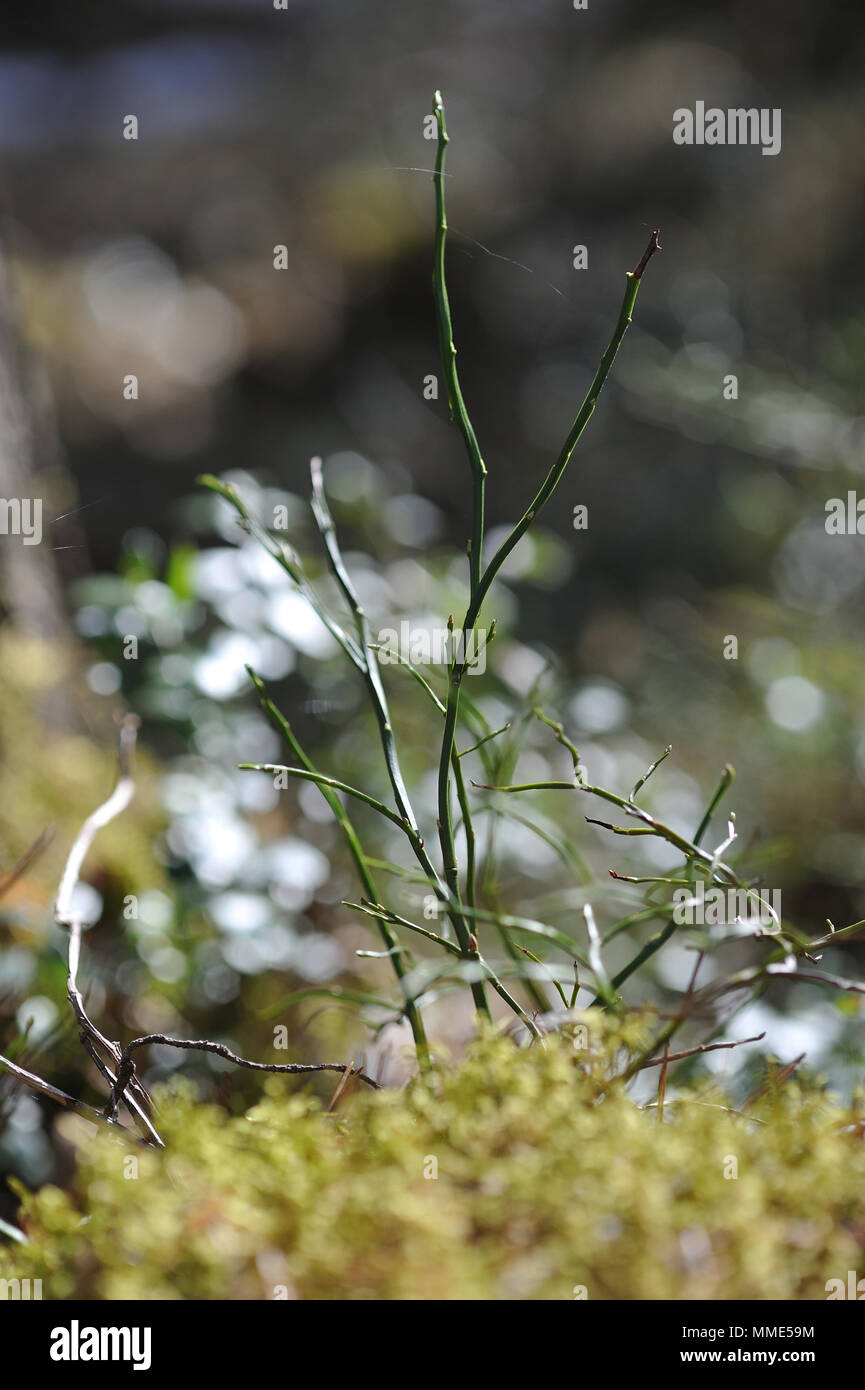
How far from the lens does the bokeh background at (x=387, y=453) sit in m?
0.73

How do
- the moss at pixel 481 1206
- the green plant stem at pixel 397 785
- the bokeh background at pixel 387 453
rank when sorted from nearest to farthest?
1. the moss at pixel 481 1206
2. the green plant stem at pixel 397 785
3. the bokeh background at pixel 387 453

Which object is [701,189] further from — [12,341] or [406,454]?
[12,341]

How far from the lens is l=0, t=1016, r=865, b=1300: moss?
0.77ft

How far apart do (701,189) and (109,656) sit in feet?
8.58

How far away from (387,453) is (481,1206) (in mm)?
2239

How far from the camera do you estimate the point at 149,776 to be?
83 centimetres

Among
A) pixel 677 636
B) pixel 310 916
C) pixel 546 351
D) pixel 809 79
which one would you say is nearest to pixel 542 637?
pixel 677 636

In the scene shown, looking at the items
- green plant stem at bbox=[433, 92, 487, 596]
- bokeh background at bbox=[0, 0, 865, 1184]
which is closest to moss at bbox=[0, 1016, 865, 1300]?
bokeh background at bbox=[0, 0, 865, 1184]

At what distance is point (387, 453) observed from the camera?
2.35 meters

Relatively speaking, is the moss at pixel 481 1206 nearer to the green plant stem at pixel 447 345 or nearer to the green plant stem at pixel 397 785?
the green plant stem at pixel 397 785

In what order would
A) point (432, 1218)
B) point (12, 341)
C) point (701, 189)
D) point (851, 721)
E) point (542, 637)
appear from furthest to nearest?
1. point (701, 189)
2. point (542, 637)
3. point (851, 721)
4. point (12, 341)
5. point (432, 1218)

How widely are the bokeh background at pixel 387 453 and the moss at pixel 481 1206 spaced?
0.04m

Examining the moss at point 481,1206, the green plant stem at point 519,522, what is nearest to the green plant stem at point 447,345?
the green plant stem at point 519,522
